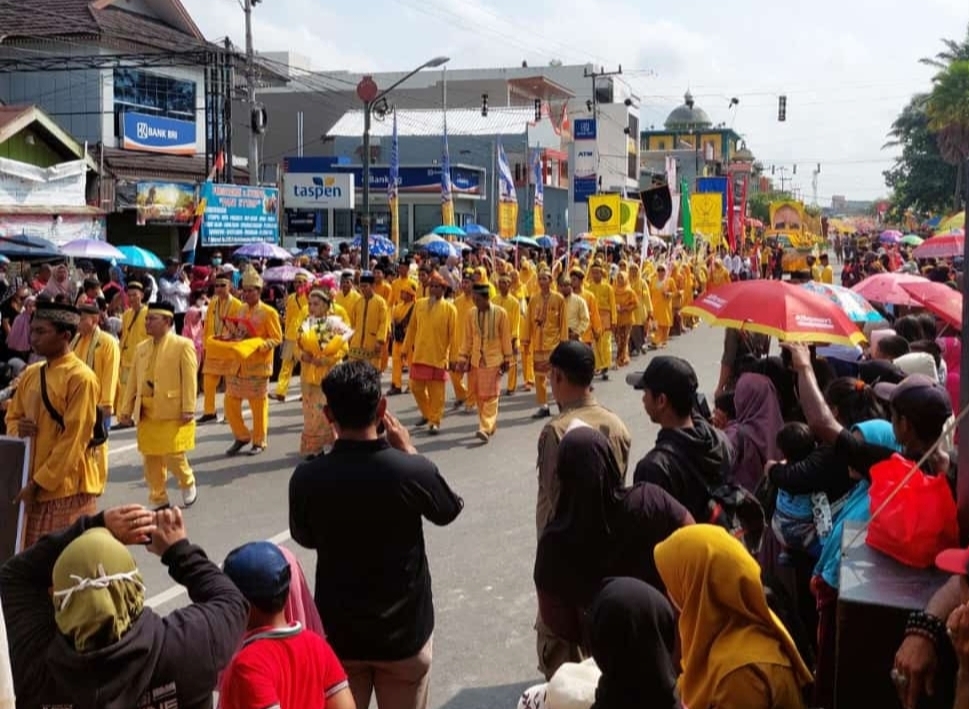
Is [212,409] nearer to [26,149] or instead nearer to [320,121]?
[26,149]

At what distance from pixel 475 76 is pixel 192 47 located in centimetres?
3763

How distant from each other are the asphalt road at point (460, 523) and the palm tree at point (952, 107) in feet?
127

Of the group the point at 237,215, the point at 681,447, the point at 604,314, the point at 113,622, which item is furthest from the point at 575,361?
the point at 237,215

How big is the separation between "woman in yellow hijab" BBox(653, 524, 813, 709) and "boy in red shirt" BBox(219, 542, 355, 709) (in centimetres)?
99

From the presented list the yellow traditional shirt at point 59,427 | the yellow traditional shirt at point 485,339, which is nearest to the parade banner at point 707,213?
the yellow traditional shirt at point 485,339

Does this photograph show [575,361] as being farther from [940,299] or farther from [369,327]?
[369,327]

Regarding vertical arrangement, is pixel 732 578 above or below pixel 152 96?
below

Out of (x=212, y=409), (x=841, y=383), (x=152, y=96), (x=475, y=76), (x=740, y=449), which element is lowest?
(x=212, y=409)

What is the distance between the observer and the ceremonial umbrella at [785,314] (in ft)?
18.1

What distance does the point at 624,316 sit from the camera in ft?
58.5

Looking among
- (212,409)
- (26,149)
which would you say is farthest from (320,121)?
(212,409)

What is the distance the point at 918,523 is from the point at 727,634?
73 cm

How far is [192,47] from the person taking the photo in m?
27.9

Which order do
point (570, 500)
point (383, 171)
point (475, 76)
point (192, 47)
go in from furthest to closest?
point (475, 76) → point (383, 171) → point (192, 47) → point (570, 500)
